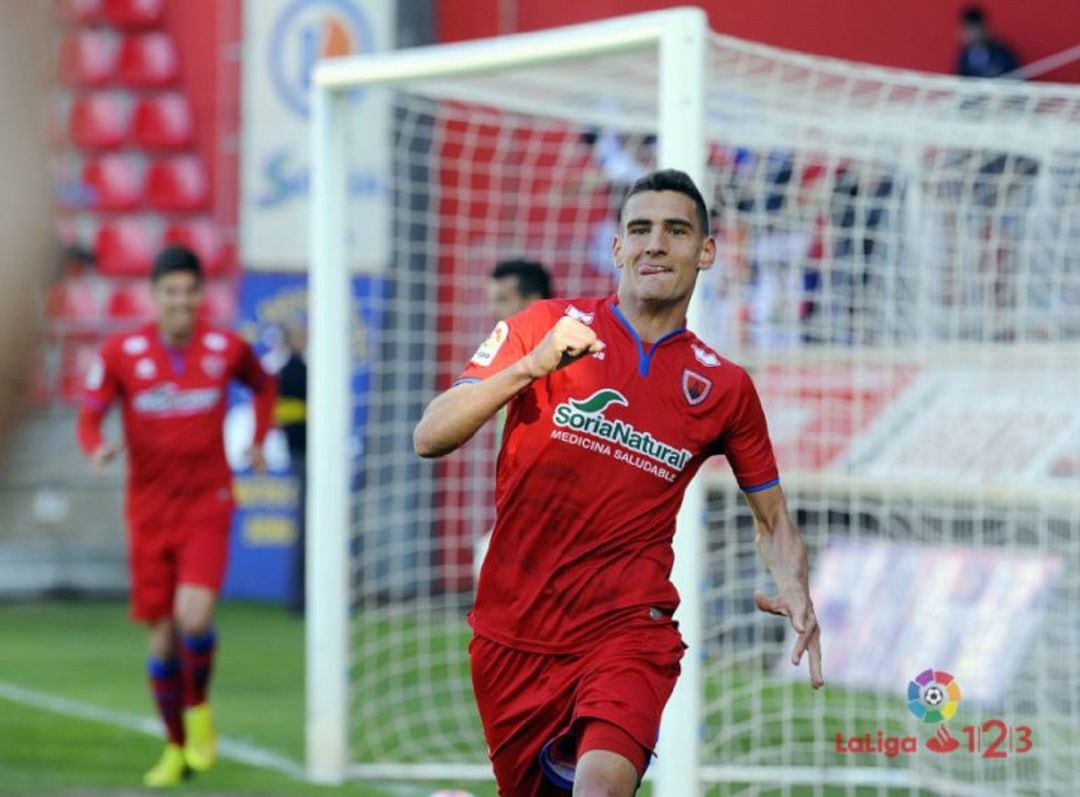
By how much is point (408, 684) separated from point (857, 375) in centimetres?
297

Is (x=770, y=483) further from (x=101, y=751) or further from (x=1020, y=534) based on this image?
(x=1020, y=534)

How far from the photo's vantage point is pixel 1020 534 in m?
10.3

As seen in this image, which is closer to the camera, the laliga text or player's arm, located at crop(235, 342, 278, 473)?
the laliga text

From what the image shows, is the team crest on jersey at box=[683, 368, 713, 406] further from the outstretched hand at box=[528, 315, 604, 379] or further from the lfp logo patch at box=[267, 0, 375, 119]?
the lfp logo patch at box=[267, 0, 375, 119]

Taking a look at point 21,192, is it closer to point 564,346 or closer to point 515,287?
point 564,346

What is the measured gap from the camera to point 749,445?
13.7 feet

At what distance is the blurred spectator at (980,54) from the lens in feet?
43.4

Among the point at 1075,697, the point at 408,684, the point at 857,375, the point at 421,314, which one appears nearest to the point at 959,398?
the point at 857,375

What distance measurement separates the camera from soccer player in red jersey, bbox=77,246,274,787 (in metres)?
7.78

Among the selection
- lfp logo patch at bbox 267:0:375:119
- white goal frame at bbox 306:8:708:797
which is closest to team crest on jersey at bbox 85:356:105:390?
white goal frame at bbox 306:8:708:797

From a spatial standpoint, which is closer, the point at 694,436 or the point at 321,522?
the point at 694,436

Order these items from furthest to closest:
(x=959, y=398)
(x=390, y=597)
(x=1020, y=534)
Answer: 1. (x=390, y=597)
2. (x=1020, y=534)
3. (x=959, y=398)

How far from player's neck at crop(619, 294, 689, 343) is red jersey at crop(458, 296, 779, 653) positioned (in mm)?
18

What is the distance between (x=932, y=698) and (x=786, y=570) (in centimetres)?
295
